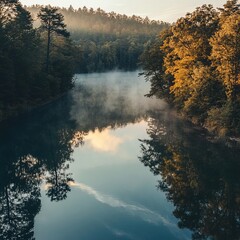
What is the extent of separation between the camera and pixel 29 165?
3834 cm

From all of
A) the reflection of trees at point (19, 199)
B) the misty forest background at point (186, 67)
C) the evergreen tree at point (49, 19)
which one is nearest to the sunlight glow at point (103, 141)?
the reflection of trees at point (19, 199)

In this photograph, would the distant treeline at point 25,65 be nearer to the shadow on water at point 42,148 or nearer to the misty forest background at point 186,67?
the misty forest background at point 186,67

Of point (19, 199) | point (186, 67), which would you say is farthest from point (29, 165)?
point (186, 67)

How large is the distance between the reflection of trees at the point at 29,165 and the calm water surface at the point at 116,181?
8 centimetres

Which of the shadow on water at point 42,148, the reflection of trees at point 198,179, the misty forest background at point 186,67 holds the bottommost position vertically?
the shadow on water at point 42,148

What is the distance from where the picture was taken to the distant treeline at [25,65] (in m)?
56.5

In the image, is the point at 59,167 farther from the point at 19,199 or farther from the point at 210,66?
the point at 210,66

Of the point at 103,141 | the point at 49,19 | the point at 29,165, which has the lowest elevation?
the point at 103,141

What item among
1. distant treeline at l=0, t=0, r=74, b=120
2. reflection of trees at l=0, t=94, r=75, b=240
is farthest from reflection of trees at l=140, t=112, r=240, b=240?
distant treeline at l=0, t=0, r=74, b=120

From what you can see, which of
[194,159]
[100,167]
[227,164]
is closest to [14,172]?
[100,167]

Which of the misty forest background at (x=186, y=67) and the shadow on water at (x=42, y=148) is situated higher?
the misty forest background at (x=186, y=67)

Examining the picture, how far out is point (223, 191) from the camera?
3048 centimetres

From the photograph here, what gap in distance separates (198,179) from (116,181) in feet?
24.1

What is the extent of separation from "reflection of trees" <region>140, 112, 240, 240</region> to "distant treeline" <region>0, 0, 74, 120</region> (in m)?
23.8
